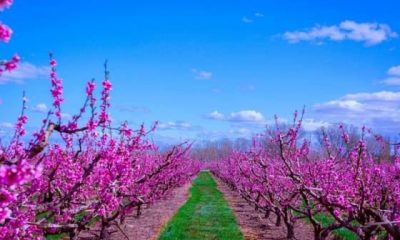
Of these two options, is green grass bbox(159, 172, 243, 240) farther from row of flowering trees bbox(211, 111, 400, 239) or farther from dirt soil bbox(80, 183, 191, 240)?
row of flowering trees bbox(211, 111, 400, 239)

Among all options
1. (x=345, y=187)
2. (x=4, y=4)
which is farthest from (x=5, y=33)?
(x=345, y=187)

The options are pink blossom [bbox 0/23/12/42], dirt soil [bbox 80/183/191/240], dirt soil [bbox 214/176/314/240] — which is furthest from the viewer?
dirt soil [bbox 214/176/314/240]

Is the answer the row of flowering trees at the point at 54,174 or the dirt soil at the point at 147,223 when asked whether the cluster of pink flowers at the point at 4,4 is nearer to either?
the row of flowering trees at the point at 54,174

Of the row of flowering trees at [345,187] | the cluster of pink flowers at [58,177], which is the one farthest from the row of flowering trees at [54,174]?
the row of flowering trees at [345,187]

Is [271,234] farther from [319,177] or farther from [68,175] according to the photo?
[68,175]

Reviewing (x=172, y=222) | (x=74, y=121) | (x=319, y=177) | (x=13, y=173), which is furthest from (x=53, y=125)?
(x=172, y=222)

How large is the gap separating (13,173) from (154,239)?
41.6 feet

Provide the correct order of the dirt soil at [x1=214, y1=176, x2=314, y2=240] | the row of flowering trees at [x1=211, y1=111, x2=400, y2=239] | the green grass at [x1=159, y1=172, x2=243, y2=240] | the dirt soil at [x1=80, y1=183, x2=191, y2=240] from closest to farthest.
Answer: the row of flowering trees at [x1=211, y1=111, x2=400, y2=239] → the dirt soil at [x1=80, y1=183, x2=191, y2=240] → the green grass at [x1=159, y1=172, x2=243, y2=240] → the dirt soil at [x1=214, y1=176, x2=314, y2=240]

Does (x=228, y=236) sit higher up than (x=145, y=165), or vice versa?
(x=145, y=165)

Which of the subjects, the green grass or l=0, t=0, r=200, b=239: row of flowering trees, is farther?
the green grass

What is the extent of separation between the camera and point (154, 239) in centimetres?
1436

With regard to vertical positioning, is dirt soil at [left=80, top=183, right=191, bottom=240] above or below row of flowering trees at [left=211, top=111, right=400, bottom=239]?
below

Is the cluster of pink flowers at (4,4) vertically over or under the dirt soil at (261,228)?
over

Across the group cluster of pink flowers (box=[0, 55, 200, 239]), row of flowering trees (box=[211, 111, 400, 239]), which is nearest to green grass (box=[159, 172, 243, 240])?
row of flowering trees (box=[211, 111, 400, 239])
